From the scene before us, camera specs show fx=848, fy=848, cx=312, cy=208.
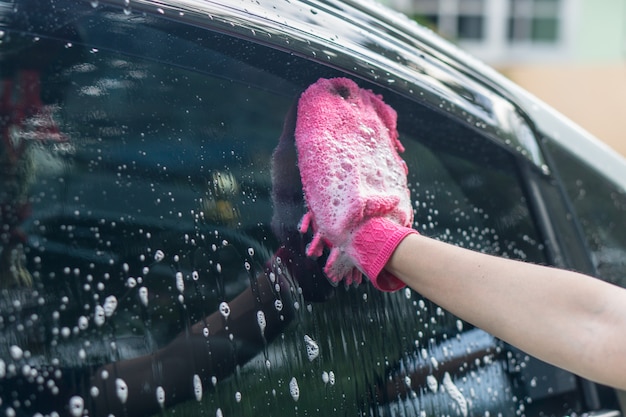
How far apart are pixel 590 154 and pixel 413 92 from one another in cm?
61

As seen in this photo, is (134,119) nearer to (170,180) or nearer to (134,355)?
(170,180)

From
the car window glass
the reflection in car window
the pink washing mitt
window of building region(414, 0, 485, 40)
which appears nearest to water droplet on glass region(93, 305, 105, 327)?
the reflection in car window

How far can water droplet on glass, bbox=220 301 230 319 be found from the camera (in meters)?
1.15

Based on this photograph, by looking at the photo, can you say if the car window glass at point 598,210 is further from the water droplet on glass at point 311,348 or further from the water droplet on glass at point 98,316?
the water droplet on glass at point 98,316

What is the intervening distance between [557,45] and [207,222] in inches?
390

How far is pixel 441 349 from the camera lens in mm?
1437

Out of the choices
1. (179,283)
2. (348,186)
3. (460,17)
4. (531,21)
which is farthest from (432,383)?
(531,21)

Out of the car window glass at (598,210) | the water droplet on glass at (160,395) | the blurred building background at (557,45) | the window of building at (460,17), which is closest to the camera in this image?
the water droplet on glass at (160,395)

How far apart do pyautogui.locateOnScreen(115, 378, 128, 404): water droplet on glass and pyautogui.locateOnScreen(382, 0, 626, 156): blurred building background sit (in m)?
8.71

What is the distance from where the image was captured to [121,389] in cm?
103

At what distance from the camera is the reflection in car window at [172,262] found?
100cm

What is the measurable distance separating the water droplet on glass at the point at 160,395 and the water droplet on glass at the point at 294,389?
0.66 feet

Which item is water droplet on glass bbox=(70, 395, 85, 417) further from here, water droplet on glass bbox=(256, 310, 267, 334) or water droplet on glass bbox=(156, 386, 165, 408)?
water droplet on glass bbox=(256, 310, 267, 334)

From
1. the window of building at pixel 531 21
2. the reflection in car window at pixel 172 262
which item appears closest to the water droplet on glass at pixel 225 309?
the reflection in car window at pixel 172 262
